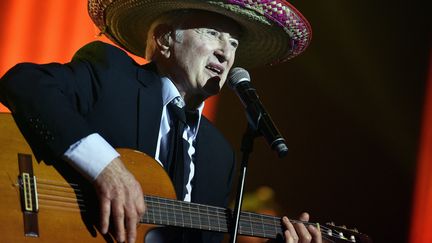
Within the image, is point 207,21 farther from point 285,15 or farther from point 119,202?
point 119,202

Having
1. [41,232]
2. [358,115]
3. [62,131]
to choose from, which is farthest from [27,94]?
[358,115]

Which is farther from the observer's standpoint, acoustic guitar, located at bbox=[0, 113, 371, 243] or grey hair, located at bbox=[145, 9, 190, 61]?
grey hair, located at bbox=[145, 9, 190, 61]

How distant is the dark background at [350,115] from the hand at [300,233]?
94cm

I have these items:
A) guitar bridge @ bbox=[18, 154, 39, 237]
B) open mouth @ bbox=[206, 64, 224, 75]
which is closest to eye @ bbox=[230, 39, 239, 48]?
open mouth @ bbox=[206, 64, 224, 75]

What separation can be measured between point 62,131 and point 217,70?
2.44 ft

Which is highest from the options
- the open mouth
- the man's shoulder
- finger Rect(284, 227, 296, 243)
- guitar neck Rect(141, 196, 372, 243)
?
the man's shoulder

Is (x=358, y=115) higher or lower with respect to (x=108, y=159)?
lower

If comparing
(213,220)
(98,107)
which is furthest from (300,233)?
(98,107)

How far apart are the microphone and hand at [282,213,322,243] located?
0.64 meters

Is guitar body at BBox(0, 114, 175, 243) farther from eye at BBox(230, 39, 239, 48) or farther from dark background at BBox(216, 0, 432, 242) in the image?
dark background at BBox(216, 0, 432, 242)

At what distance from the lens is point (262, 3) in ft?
7.97

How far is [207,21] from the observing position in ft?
8.32

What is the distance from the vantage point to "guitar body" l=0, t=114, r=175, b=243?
1.74 metres

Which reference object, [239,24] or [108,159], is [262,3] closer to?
[239,24]
